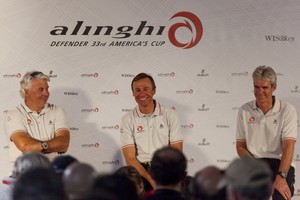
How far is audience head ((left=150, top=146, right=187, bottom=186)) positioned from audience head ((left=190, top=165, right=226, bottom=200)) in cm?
67

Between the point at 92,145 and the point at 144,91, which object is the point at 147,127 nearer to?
the point at 144,91

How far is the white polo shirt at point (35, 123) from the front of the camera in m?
7.59

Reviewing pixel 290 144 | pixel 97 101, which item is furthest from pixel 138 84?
pixel 290 144

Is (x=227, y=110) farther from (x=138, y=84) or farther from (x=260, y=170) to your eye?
(x=260, y=170)

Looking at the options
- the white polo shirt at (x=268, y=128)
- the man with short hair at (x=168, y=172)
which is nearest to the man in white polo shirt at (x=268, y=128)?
the white polo shirt at (x=268, y=128)

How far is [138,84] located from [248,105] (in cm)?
113

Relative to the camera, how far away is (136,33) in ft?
29.2

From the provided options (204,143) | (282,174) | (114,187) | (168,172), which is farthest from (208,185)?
(204,143)

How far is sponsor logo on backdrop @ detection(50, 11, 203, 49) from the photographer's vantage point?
8.78 m

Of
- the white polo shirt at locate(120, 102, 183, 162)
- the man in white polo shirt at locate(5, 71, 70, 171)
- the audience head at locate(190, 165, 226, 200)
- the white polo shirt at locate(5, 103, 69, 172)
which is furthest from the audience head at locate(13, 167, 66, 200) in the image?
the white polo shirt at locate(120, 102, 183, 162)

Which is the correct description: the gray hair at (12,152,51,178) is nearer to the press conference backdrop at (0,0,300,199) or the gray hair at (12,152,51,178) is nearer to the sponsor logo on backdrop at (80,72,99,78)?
the press conference backdrop at (0,0,300,199)

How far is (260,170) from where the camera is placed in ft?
11.5

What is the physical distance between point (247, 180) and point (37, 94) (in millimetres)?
4447

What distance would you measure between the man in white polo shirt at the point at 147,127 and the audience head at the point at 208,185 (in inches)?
160
